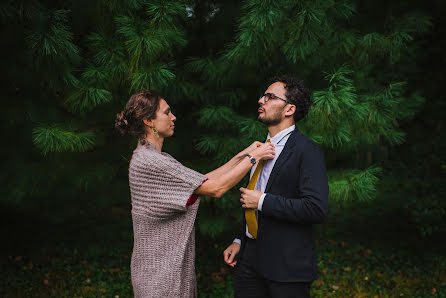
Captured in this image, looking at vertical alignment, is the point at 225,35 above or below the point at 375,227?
above

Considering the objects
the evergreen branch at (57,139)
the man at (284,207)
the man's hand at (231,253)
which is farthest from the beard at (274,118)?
the evergreen branch at (57,139)

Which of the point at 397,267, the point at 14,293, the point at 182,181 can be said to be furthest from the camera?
the point at 397,267

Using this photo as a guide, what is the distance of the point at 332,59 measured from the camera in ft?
9.90

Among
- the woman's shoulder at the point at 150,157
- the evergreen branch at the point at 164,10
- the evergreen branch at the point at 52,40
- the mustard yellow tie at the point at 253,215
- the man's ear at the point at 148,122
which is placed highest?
the evergreen branch at the point at 164,10

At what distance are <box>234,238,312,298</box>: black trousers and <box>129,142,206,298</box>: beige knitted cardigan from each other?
1.05 feet

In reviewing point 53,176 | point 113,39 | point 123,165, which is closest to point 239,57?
point 113,39

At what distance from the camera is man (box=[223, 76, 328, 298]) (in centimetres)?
197

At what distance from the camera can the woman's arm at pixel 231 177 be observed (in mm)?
2080

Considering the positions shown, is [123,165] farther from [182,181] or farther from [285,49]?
[285,49]

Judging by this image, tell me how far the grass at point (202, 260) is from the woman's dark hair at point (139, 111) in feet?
8.52

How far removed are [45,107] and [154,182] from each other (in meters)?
1.41

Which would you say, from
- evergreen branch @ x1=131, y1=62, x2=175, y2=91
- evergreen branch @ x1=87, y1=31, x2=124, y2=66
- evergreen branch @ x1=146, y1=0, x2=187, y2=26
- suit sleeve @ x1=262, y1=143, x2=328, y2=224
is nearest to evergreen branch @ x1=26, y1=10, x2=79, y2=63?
evergreen branch @ x1=87, y1=31, x2=124, y2=66

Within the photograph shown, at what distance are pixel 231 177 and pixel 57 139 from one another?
1294 millimetres

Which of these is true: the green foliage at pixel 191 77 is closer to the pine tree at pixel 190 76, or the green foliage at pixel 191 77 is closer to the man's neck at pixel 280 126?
the pine tree at pixel 190 76
